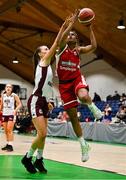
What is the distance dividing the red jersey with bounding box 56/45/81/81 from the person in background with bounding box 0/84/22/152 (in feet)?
16.0

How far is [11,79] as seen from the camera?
34.7 m

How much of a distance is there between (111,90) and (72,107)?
20220 mm

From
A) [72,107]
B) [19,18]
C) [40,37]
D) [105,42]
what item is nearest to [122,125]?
[105,42]

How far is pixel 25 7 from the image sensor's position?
21625mm

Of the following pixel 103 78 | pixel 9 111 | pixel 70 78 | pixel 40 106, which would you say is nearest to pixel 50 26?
pixel 103 78

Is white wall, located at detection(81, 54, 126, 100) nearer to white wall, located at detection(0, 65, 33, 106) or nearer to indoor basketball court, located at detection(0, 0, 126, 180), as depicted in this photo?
indoor basketball court, located at detection(0, 0, 126, 180)

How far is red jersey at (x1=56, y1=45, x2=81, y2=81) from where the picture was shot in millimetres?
6449

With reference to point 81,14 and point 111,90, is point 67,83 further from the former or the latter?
point 111,90

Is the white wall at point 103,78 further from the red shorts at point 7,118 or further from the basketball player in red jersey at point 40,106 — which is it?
the basketball player in red jersey at point 40,106

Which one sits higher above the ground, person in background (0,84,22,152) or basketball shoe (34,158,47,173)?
person in background (0,84,22,152)

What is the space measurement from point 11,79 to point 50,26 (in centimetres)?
1175

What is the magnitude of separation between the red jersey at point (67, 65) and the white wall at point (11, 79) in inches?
1104

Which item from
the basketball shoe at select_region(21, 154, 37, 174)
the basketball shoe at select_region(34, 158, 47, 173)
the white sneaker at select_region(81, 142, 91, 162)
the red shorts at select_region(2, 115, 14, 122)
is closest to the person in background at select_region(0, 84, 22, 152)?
the red shorts at select_region(2, 115, 14, 122)

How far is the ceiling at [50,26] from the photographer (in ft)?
62.5
